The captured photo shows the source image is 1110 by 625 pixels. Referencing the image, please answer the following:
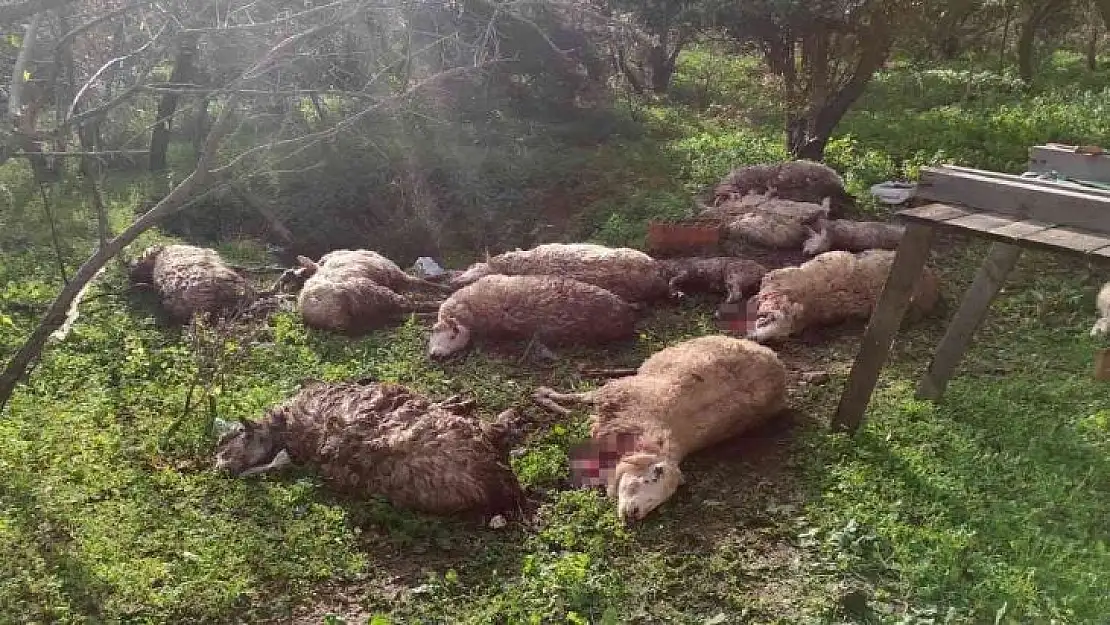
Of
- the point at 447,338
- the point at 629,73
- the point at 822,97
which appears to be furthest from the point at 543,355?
the point at 629,73

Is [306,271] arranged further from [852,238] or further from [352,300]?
[852,238]

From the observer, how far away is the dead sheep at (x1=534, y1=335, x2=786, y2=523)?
5.16m

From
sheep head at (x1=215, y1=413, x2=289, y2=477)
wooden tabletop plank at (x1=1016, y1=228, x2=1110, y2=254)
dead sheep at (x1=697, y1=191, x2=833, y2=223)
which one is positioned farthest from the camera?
dead sheep at (x1=697, y1=191, x2=833, y2=223)

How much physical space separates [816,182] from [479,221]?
4495 mm

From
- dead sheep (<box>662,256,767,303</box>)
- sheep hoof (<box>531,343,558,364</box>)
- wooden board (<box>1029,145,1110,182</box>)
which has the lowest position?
sheep hoof (<box>531,343,558,364</box>)

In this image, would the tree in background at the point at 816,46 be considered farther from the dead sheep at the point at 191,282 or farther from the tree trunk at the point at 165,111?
the tree trunk at the point at 165,111

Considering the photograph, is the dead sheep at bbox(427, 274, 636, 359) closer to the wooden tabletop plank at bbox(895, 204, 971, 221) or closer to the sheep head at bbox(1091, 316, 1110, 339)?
the wooden tabletop plank at bbox(895, 204, 971, 221)

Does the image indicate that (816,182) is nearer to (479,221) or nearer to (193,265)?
(479,221)

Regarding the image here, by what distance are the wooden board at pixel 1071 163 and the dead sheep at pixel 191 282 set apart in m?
6.81

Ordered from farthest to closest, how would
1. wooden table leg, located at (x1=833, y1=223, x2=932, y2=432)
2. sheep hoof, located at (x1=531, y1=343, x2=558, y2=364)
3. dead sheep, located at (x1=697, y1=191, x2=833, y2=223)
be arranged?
dead sheep, located at (x1=697, y1=191, x2=833, y2=223) < sheep hoof, located at (x1=531, y1=343, x2=558, y2=364) < wooden table leg, located at (x1=833, y1=223, x2=932, y2=432)

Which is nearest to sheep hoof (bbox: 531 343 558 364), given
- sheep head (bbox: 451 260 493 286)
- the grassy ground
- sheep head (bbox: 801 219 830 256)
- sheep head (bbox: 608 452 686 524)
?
the grassy ground

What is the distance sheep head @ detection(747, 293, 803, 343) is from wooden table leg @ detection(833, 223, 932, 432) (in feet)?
5.95

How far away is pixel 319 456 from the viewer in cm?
557

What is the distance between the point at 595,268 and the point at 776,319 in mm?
1901
